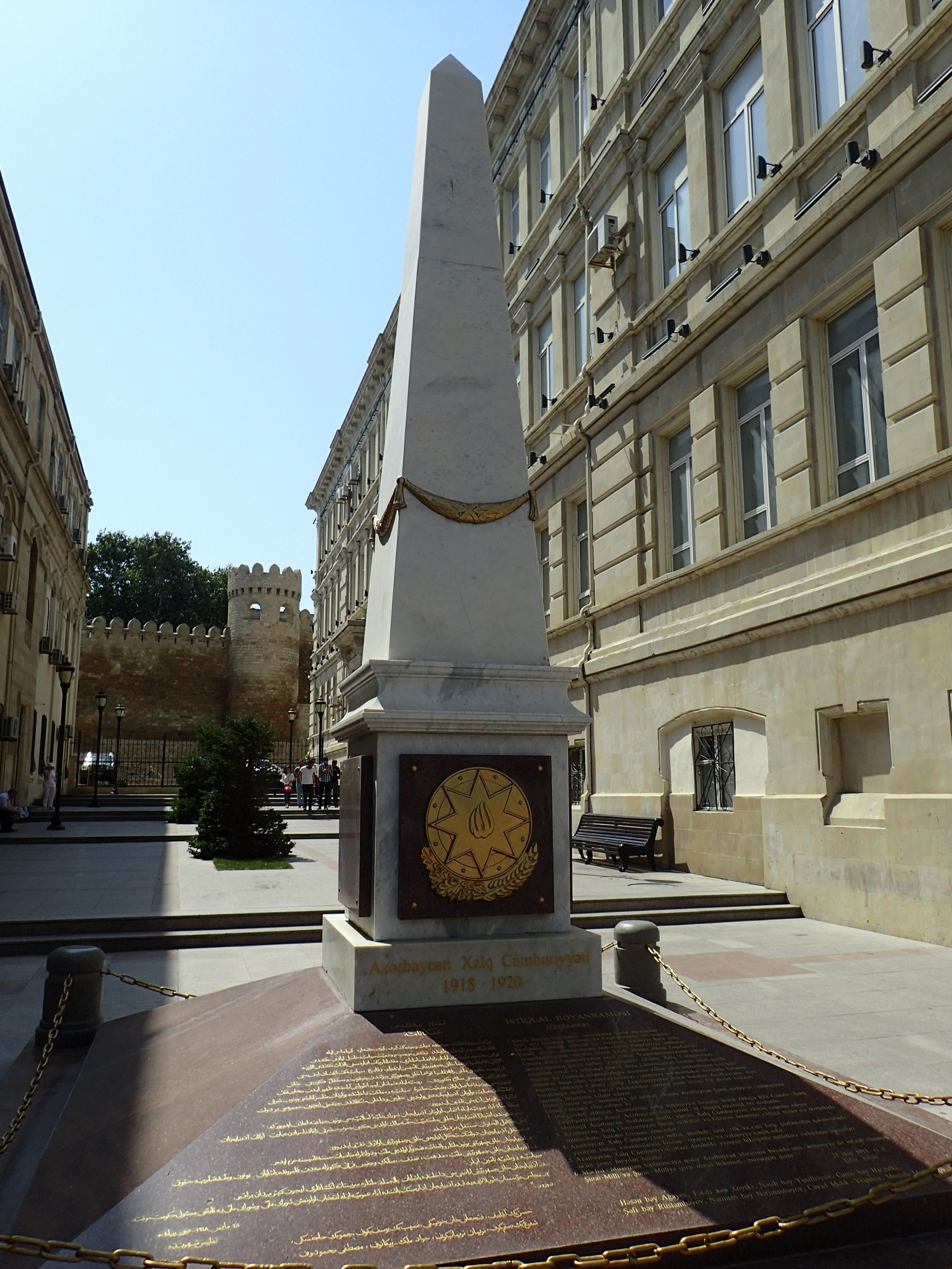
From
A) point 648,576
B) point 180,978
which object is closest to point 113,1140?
point 180,978

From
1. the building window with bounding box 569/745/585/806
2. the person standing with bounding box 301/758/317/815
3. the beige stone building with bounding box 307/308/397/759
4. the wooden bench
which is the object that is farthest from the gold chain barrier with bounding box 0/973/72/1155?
the beige stone building with bounding box 307/308/397/759

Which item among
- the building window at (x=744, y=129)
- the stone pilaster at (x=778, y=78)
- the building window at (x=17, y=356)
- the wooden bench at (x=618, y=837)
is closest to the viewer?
the stone pilaster at (x=778, y=78)

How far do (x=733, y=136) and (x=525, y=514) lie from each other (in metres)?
10.9

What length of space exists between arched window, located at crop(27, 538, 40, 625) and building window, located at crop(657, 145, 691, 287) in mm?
18929

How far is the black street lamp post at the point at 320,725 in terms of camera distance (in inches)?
1400

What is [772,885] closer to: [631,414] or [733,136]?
[631,414]

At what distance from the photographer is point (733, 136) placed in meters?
13.6

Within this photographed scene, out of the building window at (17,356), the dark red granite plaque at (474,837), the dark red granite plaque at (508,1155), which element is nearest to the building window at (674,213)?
the dark red granite plaque at (474,837)

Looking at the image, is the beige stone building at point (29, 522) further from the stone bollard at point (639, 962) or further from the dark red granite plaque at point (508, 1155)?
the dark red granite plaque at point (508, 1155)

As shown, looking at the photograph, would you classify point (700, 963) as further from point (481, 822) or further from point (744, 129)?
point (744, 129)

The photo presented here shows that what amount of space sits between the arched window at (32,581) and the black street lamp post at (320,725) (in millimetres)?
11619

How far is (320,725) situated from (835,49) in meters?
34.1

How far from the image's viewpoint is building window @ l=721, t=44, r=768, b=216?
42.5 feet

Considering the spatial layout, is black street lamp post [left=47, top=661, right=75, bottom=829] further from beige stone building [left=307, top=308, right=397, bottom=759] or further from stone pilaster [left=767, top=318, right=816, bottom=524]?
stone pilaster [left=767, top=318, right=816, bottom=524]
